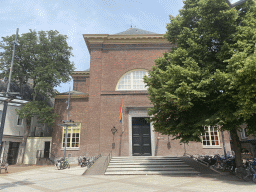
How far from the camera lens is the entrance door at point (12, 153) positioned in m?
24.0

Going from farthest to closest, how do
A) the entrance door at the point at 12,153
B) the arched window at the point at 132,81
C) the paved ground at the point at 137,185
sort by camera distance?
the entrance door at the point at 12,153 < the arched window at the point at 132,81 < the paved ground at the point at 137,185

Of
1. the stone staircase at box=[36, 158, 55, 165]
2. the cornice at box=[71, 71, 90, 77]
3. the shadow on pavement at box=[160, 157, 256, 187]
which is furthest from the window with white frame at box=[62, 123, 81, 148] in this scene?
the shadow on pavement at box=[160, 157, 256, 187]

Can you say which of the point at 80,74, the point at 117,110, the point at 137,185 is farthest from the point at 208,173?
the point at 80,74

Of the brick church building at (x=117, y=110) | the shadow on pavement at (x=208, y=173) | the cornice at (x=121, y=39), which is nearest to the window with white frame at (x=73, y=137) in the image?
the brick church building at (x=117, y=110)

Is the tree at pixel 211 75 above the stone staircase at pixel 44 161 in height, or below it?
above

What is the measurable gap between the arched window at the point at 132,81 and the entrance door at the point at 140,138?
148 inches

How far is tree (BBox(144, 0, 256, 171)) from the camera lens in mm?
9128

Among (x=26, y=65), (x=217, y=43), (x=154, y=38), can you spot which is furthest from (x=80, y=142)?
(x=217, y=43)

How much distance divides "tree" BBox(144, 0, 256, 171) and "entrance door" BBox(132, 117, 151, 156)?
7777 millimetres

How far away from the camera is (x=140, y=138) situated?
20.4m

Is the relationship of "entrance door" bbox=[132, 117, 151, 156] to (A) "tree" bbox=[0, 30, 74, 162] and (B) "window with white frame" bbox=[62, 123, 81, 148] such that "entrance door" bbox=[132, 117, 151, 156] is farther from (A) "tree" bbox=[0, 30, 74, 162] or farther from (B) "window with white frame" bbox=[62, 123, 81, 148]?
(A) "tree" bbox=[0, 30, 74, 162]

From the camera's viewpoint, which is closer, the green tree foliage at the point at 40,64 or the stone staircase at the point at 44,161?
the stone staircase at the point at 44,161

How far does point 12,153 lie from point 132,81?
18452mm

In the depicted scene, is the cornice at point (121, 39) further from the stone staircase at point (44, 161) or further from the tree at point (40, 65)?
the stone staircase at point (44, 161)
